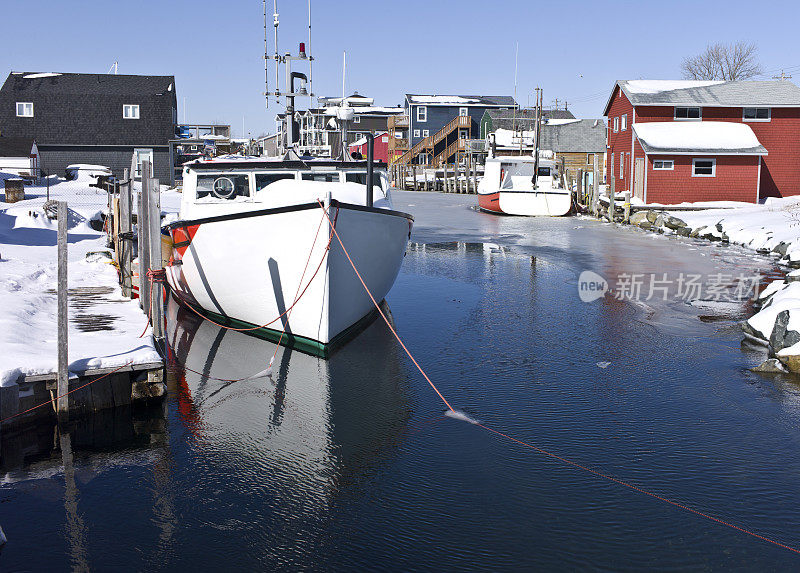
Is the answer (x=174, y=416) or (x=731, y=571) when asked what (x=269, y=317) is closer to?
(x=174, y=416)

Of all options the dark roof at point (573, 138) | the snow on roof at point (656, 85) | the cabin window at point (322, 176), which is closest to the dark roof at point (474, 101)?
the dark roof at point (573, 138)

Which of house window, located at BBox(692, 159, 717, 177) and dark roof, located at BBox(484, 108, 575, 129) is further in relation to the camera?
dark roof, located at BBox(484, 108, 575, 129)

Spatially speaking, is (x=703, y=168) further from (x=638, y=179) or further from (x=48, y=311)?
(x=48, y=311)

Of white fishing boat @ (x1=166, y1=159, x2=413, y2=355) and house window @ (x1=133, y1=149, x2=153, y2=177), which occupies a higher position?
house window @ (x1=133, y1=149, x2=153, y2=177)

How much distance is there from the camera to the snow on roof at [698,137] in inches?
1521

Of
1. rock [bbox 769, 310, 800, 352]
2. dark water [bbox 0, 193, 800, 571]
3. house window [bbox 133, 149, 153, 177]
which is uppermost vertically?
house window [bbox 133, 149, 153, 177]

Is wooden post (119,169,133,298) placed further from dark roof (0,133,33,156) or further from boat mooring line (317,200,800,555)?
dark roof (0,133,33,156)

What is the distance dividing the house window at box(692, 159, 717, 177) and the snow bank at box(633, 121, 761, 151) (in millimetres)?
839

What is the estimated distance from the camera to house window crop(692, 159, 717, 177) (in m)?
39.2

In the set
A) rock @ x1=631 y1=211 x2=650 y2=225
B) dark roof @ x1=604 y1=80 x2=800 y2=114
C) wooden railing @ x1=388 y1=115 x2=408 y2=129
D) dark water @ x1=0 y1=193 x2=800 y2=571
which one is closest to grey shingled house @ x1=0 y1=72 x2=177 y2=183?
dark roof @ x1=604 y1=80 x2=800 y2=114

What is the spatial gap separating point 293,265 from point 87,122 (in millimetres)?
46165

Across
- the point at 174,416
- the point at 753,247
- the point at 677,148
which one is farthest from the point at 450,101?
the point at 174,416

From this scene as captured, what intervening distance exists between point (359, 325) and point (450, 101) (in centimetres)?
6883

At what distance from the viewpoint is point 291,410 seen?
28.9 ft
